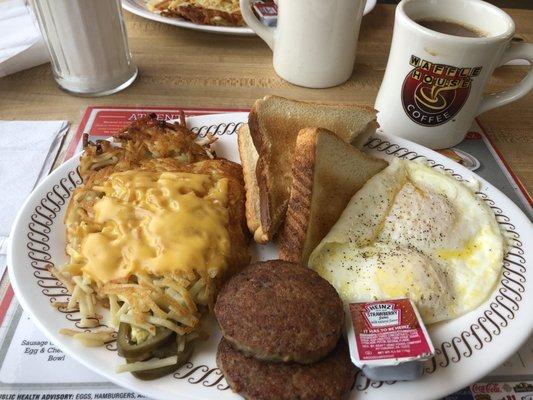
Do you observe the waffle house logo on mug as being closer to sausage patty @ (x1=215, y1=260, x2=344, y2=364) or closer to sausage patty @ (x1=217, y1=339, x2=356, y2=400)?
sausage patty @ (x1=215, y1=260, x2=344, y2=364)

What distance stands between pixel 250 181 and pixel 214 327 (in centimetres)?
53

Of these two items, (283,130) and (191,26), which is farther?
(191,26)

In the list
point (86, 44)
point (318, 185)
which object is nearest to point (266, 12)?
point (86, 44)

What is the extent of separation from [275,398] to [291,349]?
11 centimetres

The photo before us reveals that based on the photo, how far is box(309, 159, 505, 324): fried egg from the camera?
1233 millimetres

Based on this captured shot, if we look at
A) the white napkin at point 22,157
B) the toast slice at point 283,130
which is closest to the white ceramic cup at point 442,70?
the toast slice at point 283,130

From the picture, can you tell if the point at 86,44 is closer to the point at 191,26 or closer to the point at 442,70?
the point at 191,26

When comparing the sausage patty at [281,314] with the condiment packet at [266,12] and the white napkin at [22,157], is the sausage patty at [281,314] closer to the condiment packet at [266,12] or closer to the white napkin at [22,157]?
the white napkin at [22,157]

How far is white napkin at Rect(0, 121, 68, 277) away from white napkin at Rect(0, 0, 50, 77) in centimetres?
43

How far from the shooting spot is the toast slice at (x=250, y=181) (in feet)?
4.56

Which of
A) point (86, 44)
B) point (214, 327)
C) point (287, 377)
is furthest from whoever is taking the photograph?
point (86, 44)

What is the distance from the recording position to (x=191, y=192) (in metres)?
1.36

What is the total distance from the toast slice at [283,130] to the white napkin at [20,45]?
1.33 m

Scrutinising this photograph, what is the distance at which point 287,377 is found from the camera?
0.99m
